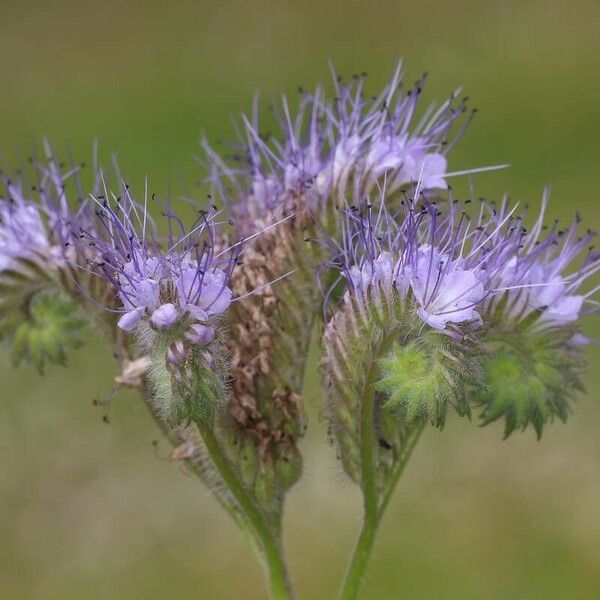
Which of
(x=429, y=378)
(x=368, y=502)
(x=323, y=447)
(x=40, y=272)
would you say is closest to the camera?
(x=429, y=378)

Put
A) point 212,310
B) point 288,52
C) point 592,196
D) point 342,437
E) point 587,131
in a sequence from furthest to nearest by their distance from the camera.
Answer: point 288,52
point 587,131
point 592,196
point 342,437
point 212,310

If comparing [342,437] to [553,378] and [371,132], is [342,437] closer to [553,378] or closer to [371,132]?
[553,378]

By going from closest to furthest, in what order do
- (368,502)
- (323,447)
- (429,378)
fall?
(429,378) → (368,502) → (323,447)

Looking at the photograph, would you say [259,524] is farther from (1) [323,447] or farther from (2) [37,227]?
(1) [323,447]

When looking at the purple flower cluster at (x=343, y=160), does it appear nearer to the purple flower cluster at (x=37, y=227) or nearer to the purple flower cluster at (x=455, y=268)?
the purple flower cluster at (x=455, y=268)

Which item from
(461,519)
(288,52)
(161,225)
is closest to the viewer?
(461,519)

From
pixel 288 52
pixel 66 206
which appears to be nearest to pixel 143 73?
pixel 288 52

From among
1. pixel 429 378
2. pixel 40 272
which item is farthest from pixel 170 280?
pixel 40 272
